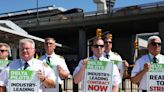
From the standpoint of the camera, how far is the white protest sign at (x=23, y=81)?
19.7 ft

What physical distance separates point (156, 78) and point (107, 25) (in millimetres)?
50703

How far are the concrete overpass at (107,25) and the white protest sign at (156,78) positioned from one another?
44.4 m

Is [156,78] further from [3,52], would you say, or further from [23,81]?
[3,52]

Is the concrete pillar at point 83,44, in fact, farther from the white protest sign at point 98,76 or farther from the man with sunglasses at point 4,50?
the white protest sign at point 98,76

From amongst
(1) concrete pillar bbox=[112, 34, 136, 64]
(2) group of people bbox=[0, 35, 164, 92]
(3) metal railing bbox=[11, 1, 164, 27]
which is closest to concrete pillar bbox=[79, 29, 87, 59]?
(3) metal railing bbox=[11, 1, 164, 27]

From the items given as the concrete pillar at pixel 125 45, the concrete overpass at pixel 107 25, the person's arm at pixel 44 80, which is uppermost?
the person's arm at pixel 44 80

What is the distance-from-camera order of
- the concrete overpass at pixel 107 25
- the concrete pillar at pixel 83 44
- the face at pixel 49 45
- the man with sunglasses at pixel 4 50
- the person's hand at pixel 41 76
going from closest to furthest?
the person's hand at pixel 41 76
the man with sunglasses at pixel 4 50
the face at pixel 49 45
the concrete overpass at pixel 107 25
the concrete pillar at pixel 83 44

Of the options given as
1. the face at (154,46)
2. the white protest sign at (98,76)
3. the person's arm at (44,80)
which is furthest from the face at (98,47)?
the person's arm at (44,80)

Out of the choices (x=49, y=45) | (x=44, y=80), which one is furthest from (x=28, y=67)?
(x=49, y=45)

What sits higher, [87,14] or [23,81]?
[23,81]

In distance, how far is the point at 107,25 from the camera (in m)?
57.3

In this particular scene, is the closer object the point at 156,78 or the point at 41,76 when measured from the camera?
the point at 41,76

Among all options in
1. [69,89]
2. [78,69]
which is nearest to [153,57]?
[78,69]

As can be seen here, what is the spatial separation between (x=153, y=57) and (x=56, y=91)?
7.09ft
